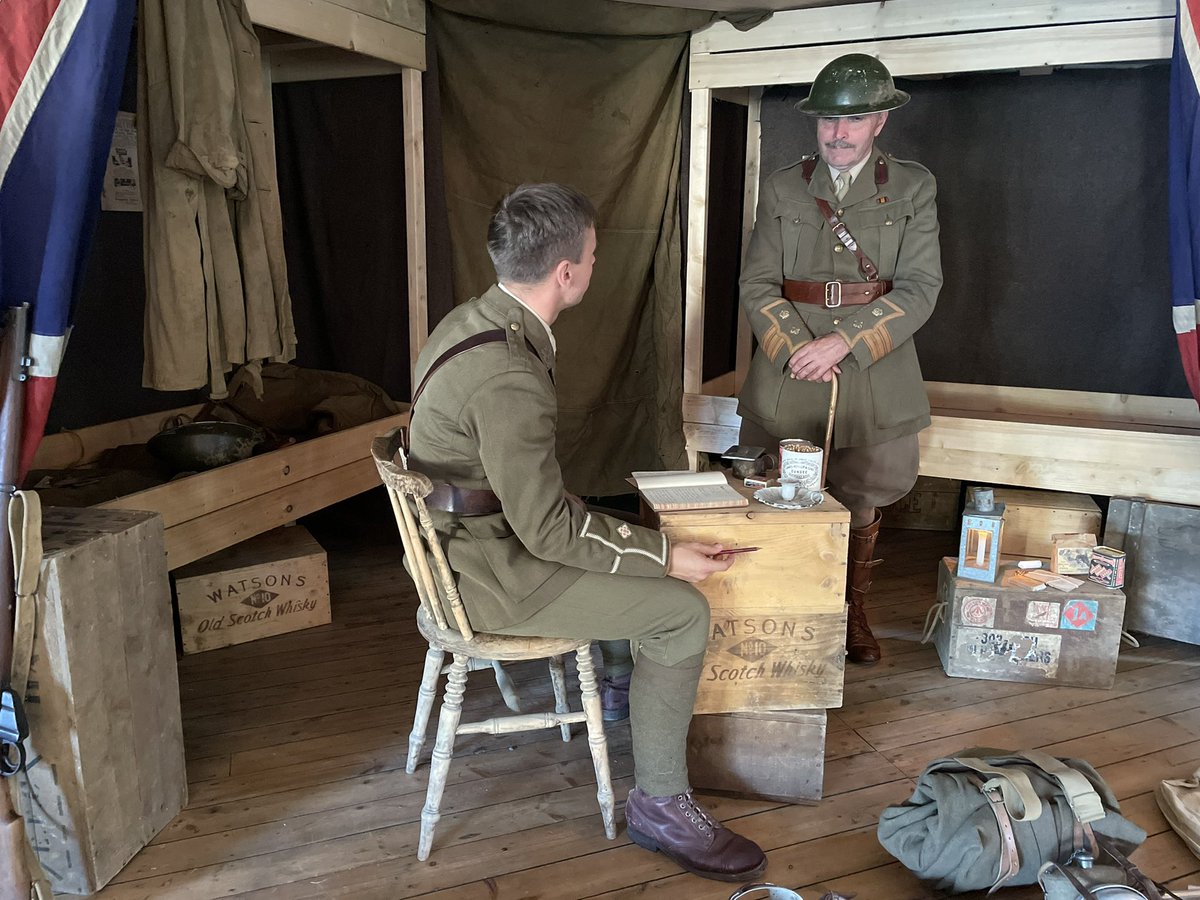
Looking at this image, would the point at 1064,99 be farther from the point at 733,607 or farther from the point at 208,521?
the point at 208,521

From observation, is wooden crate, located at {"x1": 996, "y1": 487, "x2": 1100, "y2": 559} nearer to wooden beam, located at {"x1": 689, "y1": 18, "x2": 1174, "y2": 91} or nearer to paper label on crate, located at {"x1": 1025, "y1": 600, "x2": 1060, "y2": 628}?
paper label on crate, located at {"x1": 1025, "y1": 600, "x2": 1060, "y2": 628}

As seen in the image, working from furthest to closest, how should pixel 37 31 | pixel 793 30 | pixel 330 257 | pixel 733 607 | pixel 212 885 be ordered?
pixel 330 257, pixel 793 30, pixel 733 607, pixel 212 885, pixel 37 31

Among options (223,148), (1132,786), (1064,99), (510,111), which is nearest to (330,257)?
(510,111)

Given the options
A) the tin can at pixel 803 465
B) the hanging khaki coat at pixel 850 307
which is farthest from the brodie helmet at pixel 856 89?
the tin can at pixel 803 465

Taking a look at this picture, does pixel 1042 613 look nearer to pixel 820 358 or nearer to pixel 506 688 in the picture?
pixel 820 358

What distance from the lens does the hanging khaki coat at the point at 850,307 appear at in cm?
288

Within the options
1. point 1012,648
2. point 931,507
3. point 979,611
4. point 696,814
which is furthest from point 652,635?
point 931,507

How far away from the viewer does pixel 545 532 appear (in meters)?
1.91

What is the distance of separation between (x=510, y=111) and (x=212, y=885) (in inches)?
113

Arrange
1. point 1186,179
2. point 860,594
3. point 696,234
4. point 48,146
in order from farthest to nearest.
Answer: point 696,234
point 860,594
point 1186,179
point 48,146

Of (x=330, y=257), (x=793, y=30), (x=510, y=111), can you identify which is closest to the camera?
(x=793, y=30)

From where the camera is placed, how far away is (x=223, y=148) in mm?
2680

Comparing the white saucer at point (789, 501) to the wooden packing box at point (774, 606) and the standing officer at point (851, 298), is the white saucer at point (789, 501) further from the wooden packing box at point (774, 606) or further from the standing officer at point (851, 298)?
the standing officer at point (851, 298)

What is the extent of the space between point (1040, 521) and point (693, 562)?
184 cm
